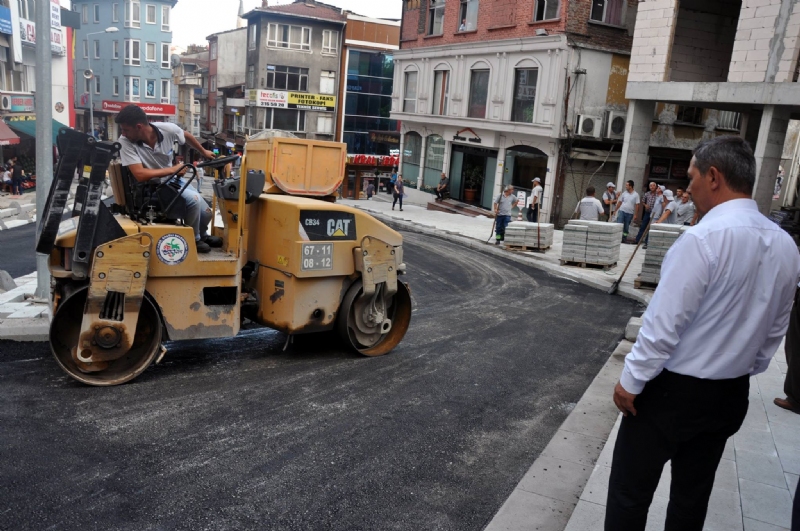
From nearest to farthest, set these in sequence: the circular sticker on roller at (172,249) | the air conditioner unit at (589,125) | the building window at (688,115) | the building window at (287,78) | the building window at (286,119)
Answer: the circular sticker on roller at (172,249)
the air conditioner unit at (589,125)
the building window at (688,115)
the building window at (287,78)
the building window at (286,119)

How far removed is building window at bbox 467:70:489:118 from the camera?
27.5 m

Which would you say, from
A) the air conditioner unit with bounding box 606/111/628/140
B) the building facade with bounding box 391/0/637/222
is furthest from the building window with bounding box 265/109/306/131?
the air conditioner unit with bounding box 606/111/628/140

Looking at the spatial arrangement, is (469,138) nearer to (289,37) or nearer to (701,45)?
(701,45)

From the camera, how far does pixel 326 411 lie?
602cm

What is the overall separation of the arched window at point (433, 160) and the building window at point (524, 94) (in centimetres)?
598

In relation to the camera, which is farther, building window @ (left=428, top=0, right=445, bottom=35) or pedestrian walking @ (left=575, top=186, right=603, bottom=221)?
building window @ (left=428, top=0, right=445, bottom=35)

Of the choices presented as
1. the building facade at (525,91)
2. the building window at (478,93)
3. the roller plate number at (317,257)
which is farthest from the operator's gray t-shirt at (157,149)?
the building window at (478,93)

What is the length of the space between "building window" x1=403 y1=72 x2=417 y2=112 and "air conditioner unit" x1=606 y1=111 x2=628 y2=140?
10899 mm

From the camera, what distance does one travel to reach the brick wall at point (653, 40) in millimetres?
19344

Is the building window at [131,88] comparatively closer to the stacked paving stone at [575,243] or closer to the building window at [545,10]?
the building window at [545,10]

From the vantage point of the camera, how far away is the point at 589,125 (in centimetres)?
2384

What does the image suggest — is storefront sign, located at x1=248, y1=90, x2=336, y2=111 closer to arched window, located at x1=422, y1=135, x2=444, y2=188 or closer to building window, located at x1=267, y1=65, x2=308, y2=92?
building window, located at x1=267, y1=65, x2=308, y2=92

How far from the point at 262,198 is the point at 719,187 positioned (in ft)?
16.5

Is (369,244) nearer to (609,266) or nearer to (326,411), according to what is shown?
(326,411)
